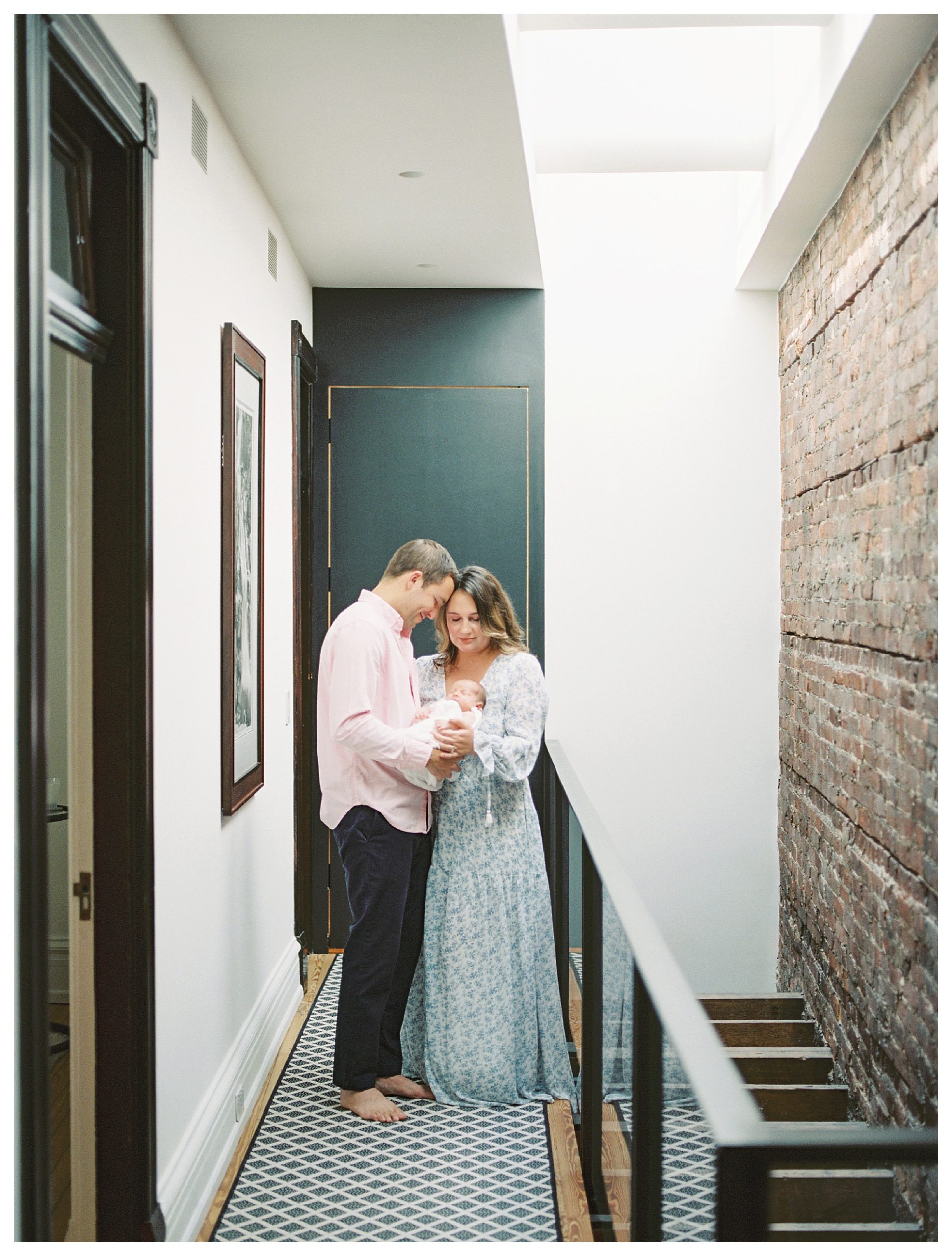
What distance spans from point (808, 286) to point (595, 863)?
2640mm

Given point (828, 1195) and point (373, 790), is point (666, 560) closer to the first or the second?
point (373, 790)

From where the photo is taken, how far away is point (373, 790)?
3.27 meters

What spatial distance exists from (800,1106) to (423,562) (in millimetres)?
2159

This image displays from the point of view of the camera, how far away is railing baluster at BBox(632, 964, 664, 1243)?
162 centimetres

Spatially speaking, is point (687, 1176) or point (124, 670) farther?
point (124, 670)

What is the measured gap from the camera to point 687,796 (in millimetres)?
4820

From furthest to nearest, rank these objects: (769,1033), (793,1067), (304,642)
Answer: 1. (304,642)
2. (769,1033)
3. (793,1067)

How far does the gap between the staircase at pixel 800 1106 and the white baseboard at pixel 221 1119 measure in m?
1.54

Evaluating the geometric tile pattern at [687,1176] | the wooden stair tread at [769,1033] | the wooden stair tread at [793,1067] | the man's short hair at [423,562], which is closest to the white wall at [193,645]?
the man's short hair at [423,562]

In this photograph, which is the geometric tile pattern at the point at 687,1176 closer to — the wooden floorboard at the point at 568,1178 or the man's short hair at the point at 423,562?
the wooden floorboard at the point at 568,1178

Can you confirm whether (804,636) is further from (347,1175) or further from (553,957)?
(347,1175)

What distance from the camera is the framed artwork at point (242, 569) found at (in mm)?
2945

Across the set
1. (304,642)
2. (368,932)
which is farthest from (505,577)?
(368,932)
